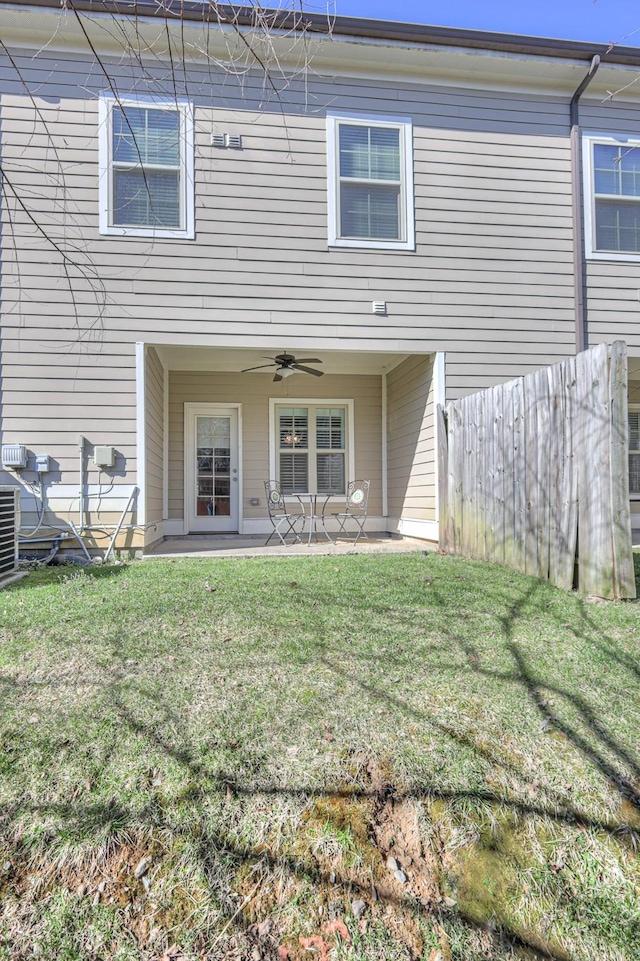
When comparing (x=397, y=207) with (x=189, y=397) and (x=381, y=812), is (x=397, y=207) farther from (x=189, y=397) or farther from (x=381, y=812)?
(x=381, y=812)

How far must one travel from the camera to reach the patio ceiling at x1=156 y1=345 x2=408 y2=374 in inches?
249

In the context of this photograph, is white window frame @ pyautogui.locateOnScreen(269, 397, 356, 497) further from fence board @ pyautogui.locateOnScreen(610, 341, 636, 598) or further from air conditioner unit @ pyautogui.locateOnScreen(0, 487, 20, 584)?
fence board @ pyautogui.locateOnScreen(610, 341, 636, 598)

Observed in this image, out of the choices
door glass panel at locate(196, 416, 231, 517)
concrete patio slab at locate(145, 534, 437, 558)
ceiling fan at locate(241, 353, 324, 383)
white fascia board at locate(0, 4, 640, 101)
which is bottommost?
concrete patio slab at locate(145, 534, 437, 558)

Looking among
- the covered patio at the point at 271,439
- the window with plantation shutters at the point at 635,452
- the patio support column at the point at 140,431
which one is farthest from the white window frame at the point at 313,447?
the window with plantation shutters at the point at 635,452

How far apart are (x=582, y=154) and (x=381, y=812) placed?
7.27 m

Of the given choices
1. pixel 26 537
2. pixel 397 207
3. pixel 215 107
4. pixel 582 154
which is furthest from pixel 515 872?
pixel 582 154

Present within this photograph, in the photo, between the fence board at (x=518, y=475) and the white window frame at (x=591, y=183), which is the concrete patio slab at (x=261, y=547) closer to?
the fence board at (x=518, y=475)

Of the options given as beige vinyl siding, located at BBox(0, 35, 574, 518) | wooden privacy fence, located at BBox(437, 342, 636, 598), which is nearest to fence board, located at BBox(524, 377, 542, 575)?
wooden privacy fence, located at BBox(437, 342, 636, 598)

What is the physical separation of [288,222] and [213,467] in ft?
11.5

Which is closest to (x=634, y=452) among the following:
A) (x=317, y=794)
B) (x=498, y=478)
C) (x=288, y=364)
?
(x=498, y=478)

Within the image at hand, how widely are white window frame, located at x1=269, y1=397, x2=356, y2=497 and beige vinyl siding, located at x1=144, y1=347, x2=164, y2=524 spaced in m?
1.59

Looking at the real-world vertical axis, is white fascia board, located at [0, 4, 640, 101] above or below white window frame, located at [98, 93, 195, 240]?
above

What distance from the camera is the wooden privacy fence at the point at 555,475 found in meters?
3.29

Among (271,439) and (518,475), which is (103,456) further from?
(518,475)
